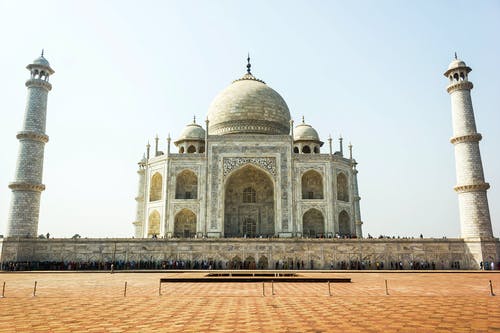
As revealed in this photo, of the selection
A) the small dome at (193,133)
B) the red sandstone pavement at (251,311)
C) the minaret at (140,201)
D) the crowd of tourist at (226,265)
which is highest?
the small dome at (193,133)

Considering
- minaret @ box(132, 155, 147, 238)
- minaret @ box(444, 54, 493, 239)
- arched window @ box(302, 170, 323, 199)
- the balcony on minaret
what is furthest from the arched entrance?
the balcony on minaret

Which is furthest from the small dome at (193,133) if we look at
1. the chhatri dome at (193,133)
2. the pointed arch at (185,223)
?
the pointed arch at (185,223)

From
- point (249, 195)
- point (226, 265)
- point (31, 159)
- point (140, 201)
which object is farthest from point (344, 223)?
point (31, 159)

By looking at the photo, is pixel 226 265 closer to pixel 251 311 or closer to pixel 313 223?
pixel 313 223

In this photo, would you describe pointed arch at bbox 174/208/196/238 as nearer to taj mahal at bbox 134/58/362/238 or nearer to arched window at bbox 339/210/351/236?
taj mahal at bbox 134/58/362/238

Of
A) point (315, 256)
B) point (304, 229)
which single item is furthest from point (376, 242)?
point (304, 229)

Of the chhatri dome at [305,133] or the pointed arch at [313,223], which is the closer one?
the pointed arch at [313,223]

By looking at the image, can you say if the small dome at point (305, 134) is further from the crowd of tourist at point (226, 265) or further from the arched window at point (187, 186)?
the crowd of tourist at point (226, 265)
